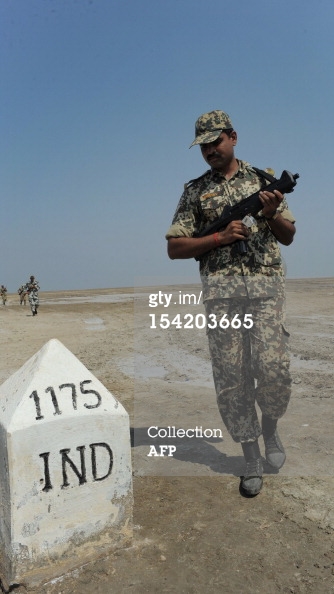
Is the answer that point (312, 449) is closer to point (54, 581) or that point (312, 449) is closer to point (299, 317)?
point (54, 581)

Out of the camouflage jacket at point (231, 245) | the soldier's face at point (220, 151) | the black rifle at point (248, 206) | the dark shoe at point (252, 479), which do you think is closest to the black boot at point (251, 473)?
the dark shoe at point (252, 479)

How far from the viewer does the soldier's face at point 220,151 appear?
3.24m

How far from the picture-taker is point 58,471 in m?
2.31

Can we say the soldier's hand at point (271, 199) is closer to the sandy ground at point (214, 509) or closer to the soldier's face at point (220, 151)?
the soldier's face at point (220, 151)

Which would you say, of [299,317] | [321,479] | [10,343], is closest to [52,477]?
[321,479]

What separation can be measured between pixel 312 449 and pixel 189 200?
193 cm

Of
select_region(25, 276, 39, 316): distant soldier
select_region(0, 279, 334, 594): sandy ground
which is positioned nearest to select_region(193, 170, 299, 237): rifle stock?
A: select_region(0, 279, 334, 594): sandy ground

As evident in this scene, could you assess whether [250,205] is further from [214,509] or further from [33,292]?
[33,292]

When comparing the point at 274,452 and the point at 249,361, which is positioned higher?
the point at 249,361

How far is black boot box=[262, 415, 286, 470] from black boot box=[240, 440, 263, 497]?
0.16 metres

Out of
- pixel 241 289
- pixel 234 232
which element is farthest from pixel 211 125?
pixel 241 289

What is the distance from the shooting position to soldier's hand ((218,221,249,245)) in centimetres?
309

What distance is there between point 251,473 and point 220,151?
1.93 meters

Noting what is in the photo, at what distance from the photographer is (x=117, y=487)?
2477 mm
